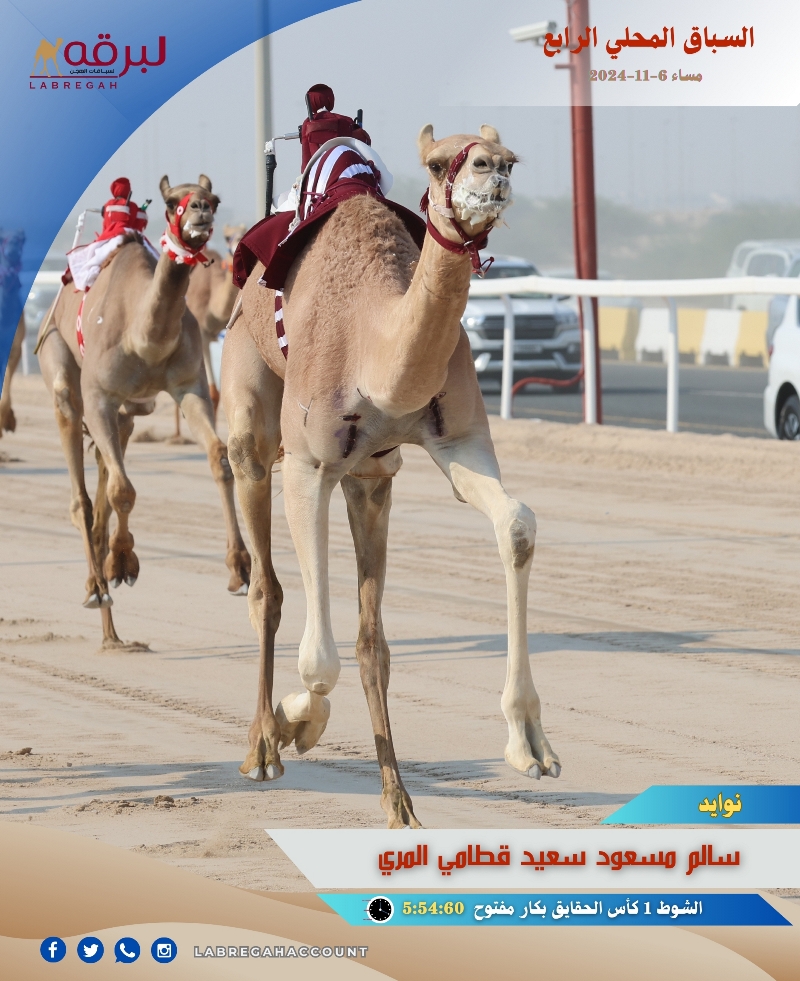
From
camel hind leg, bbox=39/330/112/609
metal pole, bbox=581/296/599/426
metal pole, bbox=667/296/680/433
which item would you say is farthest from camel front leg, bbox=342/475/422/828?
metal pole, bbox=581/296/599/426

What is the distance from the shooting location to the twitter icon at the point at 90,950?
4.27 m

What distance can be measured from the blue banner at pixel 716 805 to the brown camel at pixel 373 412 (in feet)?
0.92

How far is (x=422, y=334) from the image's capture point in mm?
4848

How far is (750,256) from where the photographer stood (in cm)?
2756

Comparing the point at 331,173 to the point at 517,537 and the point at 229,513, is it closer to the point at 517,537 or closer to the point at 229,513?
the point at 517,537

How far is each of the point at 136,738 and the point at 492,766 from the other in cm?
144

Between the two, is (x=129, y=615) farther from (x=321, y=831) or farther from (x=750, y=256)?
(x=750, y=256)

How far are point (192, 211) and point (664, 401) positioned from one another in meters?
16.8

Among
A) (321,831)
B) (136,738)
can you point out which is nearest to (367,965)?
(321,831)

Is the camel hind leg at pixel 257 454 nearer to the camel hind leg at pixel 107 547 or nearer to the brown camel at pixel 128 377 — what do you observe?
the brown camel at pixel 128 377

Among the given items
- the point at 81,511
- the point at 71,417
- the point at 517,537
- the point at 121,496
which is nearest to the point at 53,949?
the point at 517,537

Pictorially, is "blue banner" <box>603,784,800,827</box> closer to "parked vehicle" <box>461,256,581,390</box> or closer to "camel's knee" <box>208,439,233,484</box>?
"camel's knee" <box>208,439,233,484</box>

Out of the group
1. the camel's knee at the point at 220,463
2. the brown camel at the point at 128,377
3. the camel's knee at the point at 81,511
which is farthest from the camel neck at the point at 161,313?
the camel's knee at the point at 81,511

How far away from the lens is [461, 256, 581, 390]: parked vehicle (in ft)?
82.6
